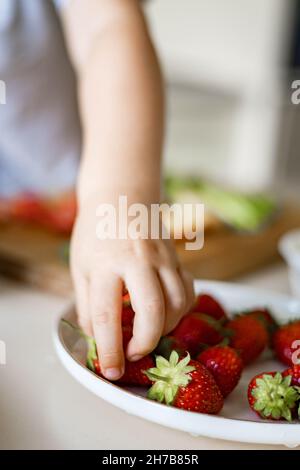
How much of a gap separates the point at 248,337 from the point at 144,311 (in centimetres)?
14

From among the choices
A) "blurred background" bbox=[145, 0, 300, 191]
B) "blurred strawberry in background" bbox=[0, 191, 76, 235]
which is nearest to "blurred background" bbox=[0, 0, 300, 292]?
"blurred background" bbox=[145, 0, 300, 191]

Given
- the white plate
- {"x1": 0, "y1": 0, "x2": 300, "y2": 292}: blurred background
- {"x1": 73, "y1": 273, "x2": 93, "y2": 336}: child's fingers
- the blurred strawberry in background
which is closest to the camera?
the white plate

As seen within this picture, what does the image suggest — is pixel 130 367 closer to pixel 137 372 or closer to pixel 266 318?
pixel 137 372

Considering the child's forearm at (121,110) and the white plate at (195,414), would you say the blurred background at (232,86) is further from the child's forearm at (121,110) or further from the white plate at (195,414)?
the white plate at (195,414)

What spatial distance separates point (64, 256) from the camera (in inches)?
42.0

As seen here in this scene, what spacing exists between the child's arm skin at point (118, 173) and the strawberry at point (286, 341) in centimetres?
11

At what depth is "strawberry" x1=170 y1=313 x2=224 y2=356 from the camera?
61 cm

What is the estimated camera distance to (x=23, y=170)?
1.43 m

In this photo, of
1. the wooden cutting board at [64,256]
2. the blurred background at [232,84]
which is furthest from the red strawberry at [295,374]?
the blurred background at [232,84]

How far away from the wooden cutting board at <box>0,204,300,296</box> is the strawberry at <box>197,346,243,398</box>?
0.40m

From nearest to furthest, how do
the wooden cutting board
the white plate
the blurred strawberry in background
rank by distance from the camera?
the white plate
the wooden cutting board
the blurred strawberry in background

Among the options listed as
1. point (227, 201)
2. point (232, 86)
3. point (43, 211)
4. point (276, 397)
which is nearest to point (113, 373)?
point (276, 397)

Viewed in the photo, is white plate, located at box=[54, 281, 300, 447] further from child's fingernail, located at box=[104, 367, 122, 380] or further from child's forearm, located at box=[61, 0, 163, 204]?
child's forearm, located at box=[61, 0, 163, 204]

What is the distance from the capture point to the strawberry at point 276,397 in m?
0.53
